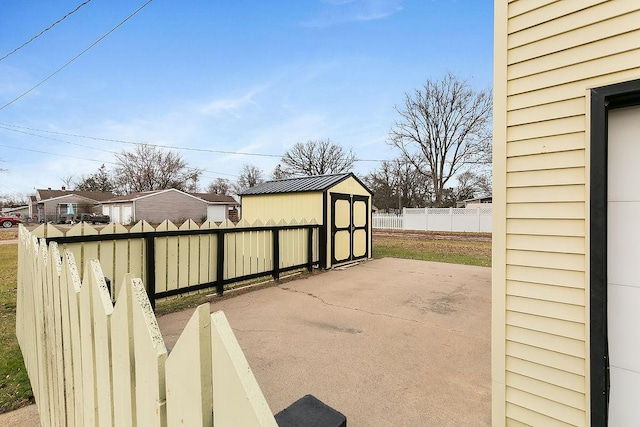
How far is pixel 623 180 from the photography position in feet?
5.12

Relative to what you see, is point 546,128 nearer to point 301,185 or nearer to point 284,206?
point 301,185

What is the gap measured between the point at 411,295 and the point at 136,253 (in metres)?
4.52

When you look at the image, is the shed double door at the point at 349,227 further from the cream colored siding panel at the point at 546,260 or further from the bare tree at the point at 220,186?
the bare tree at the point at 220,186

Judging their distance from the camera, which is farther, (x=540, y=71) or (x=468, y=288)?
(x=468, y=288)

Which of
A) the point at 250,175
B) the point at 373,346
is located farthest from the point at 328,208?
the point at 250,175

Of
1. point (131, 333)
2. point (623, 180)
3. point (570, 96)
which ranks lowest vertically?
point (131, 333)

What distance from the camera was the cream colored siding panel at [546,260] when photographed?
167 centimetres

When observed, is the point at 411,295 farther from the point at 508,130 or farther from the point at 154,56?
the point at 154,56

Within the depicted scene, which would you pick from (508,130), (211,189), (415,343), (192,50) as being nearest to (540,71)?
(508,130)

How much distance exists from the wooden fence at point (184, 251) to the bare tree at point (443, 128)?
822 inches

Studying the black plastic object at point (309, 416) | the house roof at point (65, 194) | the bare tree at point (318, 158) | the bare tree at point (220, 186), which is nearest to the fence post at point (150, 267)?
the black plastic object at point (309, 416)

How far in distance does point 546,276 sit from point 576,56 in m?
1.28

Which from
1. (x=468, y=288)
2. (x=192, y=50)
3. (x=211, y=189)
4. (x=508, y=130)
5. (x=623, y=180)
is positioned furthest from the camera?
(x=211, y=189)

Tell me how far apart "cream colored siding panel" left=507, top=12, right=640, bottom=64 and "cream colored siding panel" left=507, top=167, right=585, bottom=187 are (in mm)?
625
